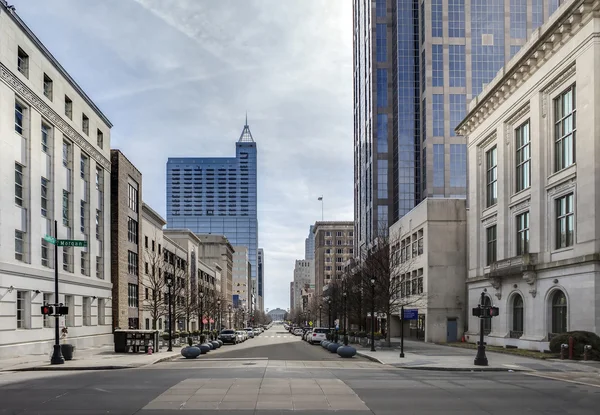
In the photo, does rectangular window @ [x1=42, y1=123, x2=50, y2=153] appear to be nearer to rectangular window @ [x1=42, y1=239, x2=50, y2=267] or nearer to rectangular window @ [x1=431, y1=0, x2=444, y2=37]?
rectangular window @ [x1=42, y1=239, x2=50, y2=267]

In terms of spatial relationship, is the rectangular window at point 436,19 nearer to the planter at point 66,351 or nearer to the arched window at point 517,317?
the arched window at point 517,317

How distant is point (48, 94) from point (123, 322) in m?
24.1

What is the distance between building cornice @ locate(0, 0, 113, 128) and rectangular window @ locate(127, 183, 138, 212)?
840 cm

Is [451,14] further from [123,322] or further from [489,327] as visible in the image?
[123,322]

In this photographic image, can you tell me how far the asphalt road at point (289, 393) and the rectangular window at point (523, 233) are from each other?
75.3ft

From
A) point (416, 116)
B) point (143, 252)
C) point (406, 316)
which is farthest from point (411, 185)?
point (143, 252)

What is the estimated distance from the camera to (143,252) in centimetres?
6656

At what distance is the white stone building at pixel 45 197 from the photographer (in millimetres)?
36062

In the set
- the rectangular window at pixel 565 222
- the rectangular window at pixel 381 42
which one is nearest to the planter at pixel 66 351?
the rectangular window at pixel 565 222

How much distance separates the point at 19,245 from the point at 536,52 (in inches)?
1443

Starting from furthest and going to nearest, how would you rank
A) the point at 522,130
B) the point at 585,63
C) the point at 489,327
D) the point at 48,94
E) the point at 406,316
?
the point at 406,316
the point at 489,327
the point at 522,130
the point at 48,94
the point at 585,63

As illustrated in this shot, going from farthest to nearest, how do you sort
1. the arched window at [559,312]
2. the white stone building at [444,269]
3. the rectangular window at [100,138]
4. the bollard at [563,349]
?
1. the white stone building at [444,269]
2. the rectangular window at [100,138]
3. the arched window at [559,312]
4. the bollard at [563,349]

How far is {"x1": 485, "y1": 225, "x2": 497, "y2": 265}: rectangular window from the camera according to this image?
55.8 meters

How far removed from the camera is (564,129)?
1644 inches
